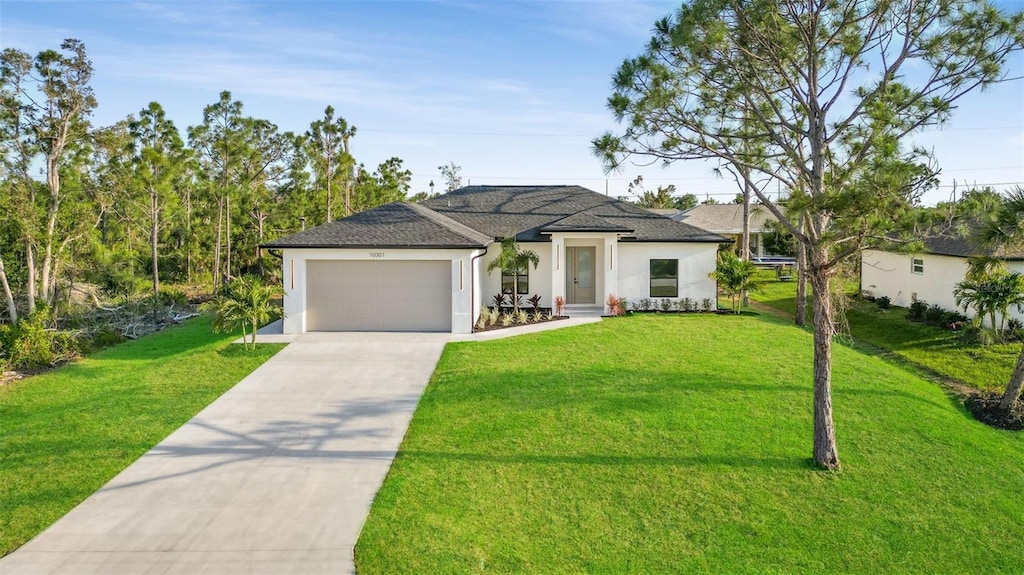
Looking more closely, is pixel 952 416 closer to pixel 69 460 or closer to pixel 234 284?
pixel 69 460

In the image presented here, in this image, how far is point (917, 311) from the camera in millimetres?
20031

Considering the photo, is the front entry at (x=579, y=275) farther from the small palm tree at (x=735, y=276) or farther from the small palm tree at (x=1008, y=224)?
the small palm tree at (x=1008, y=224)

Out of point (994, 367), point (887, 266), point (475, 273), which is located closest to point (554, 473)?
point (475, 273)

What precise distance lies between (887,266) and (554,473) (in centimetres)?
2319

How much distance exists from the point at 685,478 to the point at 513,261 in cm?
1177

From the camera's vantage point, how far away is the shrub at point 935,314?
61.3 ft

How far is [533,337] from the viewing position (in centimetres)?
1550

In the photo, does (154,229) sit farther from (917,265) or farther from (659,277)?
(917,265)

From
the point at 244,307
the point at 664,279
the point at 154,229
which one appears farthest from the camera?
the point at 154,229

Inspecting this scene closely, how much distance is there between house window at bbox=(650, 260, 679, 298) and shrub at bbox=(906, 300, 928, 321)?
8174 mm

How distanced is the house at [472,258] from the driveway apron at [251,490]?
480 centimetres

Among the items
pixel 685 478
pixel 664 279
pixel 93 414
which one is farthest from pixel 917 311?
pixel 93 414

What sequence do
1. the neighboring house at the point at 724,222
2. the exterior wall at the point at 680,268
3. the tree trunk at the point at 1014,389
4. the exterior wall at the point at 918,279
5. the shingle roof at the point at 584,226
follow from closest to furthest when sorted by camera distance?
the tree trunk at the point at 1014,389
the exterior wall at the point at 918,279
the shingle roof at the point at 584,226
the exterior wall at the point at 680,268
the neighboring house at the point at 724,222

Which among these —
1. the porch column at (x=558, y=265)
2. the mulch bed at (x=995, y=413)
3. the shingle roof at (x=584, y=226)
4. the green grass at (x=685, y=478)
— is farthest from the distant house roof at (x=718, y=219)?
the green grass at (x=685, y=478)
